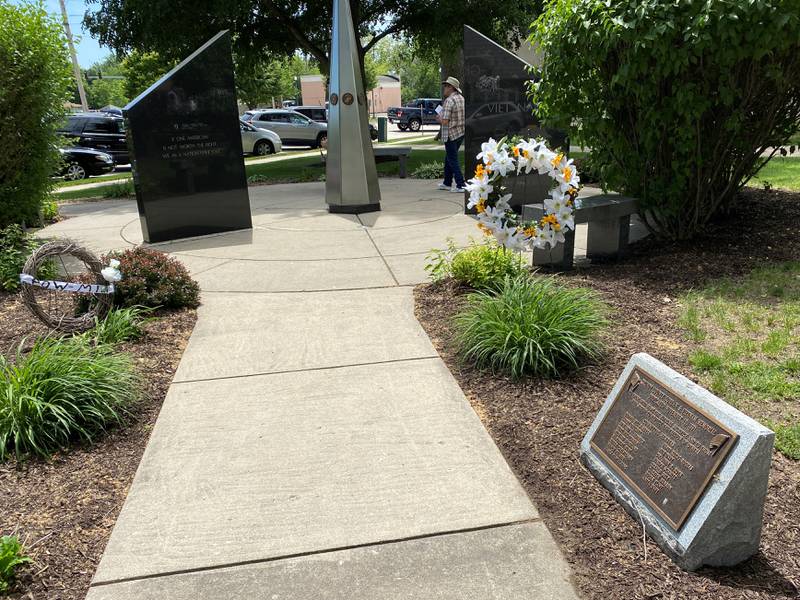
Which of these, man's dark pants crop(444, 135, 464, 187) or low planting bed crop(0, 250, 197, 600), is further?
man's dark pants crop(444, 135, 464, 187)

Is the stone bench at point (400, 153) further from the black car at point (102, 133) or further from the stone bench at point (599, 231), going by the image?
the black car at point (102, 133)

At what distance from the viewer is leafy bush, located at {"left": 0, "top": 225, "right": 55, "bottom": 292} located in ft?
19.9

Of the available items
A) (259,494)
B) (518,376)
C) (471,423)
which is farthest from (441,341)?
(259,494)

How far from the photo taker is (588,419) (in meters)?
3.51

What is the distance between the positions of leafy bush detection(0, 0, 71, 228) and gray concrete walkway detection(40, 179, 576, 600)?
11.2 ft

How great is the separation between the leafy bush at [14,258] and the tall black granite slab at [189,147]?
146cm

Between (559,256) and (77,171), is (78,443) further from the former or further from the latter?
(77,171)

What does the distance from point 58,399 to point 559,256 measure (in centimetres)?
449

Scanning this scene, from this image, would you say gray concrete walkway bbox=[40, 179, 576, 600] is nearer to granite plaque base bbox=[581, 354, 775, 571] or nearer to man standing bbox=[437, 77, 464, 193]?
granite plaque base bbox=[581, 354, 775, 571]

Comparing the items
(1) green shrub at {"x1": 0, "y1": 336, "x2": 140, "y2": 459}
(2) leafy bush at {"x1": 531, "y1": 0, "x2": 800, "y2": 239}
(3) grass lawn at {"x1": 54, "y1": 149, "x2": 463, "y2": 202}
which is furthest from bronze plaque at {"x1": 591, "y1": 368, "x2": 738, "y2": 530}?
(3) grass lawn at {"x1": 54, "y1": 149, "x2": 463, "y2": 202}

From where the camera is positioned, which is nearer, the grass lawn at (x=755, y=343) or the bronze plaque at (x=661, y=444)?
the bronze plaque at (x=661, y=444)

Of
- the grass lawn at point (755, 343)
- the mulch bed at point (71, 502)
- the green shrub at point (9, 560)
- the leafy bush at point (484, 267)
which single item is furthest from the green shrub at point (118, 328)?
the grass lawn at point (755, 343)

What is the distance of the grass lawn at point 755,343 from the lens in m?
3.47

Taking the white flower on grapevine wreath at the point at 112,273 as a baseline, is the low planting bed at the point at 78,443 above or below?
below
